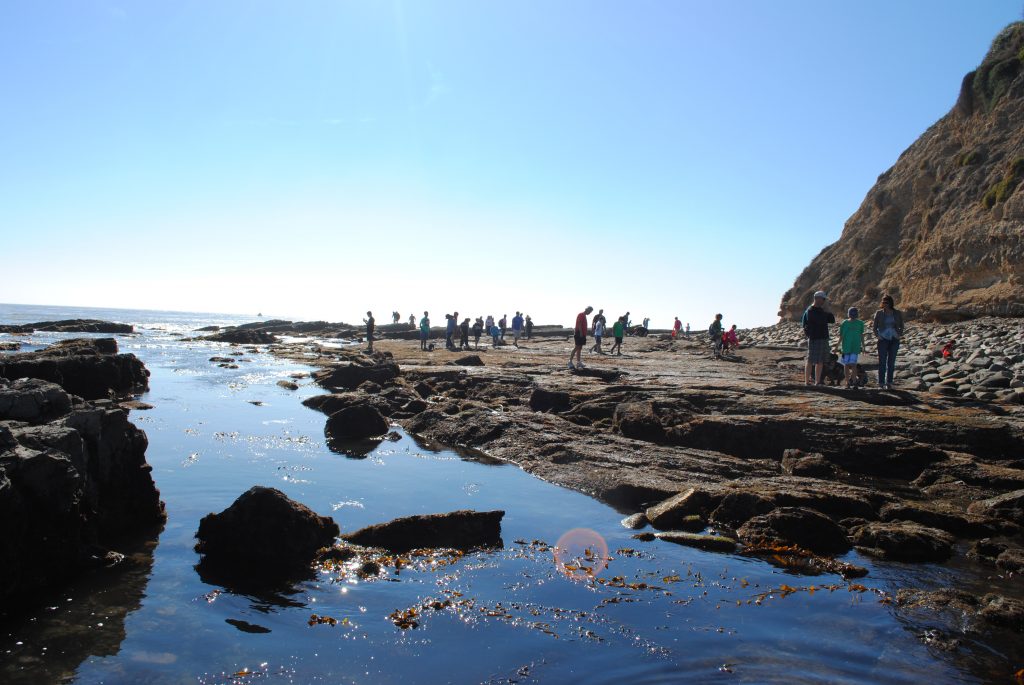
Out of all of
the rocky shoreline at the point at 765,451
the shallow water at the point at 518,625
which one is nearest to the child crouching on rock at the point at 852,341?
the rocky shoreline at the point at 765,451

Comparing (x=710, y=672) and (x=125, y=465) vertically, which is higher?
(x=125, y=465)

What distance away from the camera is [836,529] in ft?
25.5

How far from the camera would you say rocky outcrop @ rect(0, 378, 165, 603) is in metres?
5.93

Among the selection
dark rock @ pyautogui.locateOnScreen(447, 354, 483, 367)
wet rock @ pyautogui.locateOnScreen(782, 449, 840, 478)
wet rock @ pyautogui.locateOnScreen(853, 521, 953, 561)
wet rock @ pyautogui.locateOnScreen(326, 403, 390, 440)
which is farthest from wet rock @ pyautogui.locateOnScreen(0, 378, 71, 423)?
dark rock @ pyautogui.locateOnScreen(447, 354, 483, 367)

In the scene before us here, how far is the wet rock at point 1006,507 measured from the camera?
833cm

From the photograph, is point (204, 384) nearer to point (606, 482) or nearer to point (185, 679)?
point (606, 482)

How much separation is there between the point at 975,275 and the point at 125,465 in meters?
37.3

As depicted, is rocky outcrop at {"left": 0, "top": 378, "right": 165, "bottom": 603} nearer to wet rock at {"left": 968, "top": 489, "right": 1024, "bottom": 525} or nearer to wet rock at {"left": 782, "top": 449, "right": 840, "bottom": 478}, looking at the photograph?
wet rock at {"left": 782, "top": 449, "right": 840, "bottom": 478}

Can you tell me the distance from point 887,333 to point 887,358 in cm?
89

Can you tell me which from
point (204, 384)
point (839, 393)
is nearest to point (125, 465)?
point (839, 393)

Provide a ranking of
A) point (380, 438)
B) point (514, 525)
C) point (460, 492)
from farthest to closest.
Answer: point (380, 438)
point (460, 492)
point (514, 525)

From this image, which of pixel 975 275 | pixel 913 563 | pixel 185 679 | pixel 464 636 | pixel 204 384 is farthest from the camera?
pixel 975 275

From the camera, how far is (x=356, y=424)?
1514cm

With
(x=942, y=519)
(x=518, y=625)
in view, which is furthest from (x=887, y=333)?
(x=518, y=625)
